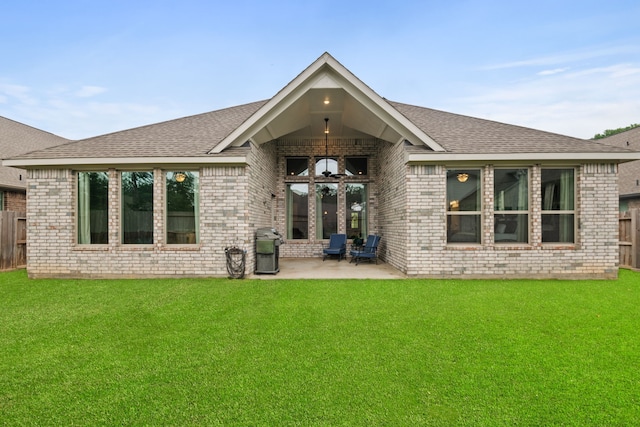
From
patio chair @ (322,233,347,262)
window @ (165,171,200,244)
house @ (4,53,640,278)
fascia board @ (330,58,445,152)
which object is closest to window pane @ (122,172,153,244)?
house @ (4,53,640,278)

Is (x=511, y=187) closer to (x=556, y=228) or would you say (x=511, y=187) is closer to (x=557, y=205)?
(x=557, y=205)

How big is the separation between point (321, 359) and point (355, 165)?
8.66m

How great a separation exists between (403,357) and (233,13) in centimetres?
1747

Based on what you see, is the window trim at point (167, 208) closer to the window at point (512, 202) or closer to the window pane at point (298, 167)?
the window pane at point (298, 167)

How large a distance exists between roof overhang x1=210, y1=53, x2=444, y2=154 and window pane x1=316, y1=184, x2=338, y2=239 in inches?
132

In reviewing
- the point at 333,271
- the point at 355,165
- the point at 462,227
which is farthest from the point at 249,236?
the point at 355,165

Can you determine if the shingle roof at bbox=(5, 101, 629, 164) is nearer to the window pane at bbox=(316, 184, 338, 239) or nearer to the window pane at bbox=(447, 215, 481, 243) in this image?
the window pane at bbox=(447, 215, 481, 243)

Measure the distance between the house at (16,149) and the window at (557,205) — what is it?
722 inches

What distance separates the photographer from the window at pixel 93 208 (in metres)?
7.18

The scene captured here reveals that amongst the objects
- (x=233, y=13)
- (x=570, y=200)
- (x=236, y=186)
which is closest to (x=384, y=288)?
(x=236, y=186)

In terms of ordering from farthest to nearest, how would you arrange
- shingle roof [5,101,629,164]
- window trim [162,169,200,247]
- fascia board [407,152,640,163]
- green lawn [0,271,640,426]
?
window trim [162,169,200,247] < shingle roof [5,101,629,164] < fascia board [407,152,640,163] < green lawn [0,271,640,426]

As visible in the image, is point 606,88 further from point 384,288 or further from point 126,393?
point 126,393

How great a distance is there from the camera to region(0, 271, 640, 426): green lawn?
2.18m

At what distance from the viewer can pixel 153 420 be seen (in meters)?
2.09
